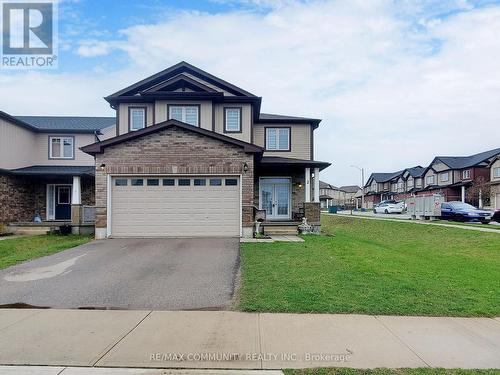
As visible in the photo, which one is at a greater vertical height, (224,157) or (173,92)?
(173,92)

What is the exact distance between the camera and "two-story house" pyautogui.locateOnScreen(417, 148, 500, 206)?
139 feet

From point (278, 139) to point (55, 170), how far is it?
1315 cm

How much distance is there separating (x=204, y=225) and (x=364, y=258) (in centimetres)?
666

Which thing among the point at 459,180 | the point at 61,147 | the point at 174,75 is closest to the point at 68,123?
the point at 61,147

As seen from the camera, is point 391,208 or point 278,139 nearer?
point 278,139

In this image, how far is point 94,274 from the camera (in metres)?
8.49

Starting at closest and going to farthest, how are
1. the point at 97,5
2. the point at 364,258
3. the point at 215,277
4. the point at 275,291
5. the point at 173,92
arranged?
the point at 275,291 → the point at 215,277 → the point at 364,258 → the point at 97,5 → the point at 173,92

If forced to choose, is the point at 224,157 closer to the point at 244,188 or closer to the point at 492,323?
the point at 244,188

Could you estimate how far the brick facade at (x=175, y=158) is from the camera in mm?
14438

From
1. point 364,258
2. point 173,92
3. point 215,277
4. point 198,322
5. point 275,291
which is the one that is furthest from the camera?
point 173,92

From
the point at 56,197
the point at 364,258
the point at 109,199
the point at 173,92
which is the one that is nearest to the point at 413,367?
the point at 364,258

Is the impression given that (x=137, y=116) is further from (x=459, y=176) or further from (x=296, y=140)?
(x=459, y=176)

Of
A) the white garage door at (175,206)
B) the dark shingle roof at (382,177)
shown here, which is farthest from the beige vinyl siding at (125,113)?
the dark shingle roof at (382,177)

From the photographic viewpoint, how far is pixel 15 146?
66.0ft
